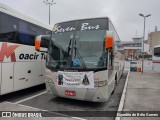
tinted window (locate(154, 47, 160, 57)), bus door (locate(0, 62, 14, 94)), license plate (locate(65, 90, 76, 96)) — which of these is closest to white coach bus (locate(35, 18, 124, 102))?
license plate (locate(65, 90, 76, 96))

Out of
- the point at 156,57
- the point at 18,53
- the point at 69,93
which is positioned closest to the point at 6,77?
the point at 18,53

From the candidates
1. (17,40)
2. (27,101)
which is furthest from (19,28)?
(27,101)

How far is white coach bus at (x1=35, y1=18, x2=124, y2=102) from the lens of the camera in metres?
6.06

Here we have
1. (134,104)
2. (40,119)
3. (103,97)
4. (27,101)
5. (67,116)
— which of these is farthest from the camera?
(27,101)

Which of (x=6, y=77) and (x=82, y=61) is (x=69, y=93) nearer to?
(x=82, y=61)

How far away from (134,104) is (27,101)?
13.6 ft

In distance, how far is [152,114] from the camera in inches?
224

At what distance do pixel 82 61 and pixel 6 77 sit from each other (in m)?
2.94

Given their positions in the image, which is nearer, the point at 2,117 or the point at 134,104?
the point at 2,117

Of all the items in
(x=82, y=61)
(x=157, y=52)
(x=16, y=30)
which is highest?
(x=16, y=30)

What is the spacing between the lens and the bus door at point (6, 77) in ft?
21.4

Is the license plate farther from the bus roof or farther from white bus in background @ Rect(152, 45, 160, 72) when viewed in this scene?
white bus in background @ Rect(152, 45, 160, 72)

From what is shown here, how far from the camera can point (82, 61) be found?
6211 millimetres

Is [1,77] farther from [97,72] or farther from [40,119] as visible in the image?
[97,72]
